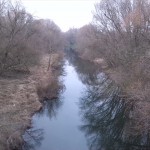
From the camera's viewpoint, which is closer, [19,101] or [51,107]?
[19,101]

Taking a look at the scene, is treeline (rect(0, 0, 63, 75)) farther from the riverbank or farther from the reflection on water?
the reflection on water

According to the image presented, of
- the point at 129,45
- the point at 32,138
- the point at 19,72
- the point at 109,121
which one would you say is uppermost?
the point at 129,45

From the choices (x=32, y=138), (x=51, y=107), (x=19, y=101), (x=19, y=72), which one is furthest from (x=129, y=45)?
(x=32, y=138)

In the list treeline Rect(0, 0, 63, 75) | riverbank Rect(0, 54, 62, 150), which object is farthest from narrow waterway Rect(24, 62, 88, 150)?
treeline Rect(0, 0, 63, 75)

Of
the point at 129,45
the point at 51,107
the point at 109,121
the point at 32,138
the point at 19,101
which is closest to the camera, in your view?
the point at 32,138

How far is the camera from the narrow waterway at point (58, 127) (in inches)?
659

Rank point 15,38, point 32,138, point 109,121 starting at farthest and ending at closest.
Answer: point 15,38
point 109,121
point 32,138

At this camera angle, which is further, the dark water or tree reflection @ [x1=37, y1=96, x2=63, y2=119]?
tree reflection @ [x1=37, y1=96, x2=63, y2=119]

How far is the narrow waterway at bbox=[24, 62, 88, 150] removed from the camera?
16.8 m

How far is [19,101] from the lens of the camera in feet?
71.7

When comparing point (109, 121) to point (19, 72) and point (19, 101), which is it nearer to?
point (19, 101)

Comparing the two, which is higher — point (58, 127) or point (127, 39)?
point (127, 39)

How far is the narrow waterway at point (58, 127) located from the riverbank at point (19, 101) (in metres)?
0.72

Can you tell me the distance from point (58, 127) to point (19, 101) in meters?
4.02
